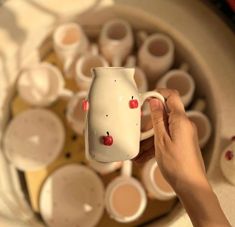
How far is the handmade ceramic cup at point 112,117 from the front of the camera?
670 millimetres

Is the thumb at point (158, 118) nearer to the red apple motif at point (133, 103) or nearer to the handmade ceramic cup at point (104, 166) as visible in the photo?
the red apple motif at point (133, 103)

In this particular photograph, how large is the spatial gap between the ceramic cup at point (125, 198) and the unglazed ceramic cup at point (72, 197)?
7 cm

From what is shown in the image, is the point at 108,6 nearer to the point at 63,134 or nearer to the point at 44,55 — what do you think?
the point at 44,55

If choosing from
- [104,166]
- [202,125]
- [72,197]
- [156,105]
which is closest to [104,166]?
[104,166]

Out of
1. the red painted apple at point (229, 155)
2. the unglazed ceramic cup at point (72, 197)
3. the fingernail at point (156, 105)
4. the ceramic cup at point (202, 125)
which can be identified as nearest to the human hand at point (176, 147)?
the fingernail at point (156, 105)

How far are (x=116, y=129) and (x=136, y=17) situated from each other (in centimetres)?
55

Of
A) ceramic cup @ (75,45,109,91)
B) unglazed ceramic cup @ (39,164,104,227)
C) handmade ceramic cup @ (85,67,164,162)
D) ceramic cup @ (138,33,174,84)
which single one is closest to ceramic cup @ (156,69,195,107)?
ceramic cup @ (138,33,174,84)

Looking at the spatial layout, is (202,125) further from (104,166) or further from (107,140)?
(107,140)

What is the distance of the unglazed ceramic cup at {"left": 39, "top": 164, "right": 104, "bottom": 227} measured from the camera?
1.08m

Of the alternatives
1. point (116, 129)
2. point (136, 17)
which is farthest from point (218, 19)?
point (116, 129)

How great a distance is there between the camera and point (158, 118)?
0.73 metres

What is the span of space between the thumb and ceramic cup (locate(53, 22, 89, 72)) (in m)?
0.46

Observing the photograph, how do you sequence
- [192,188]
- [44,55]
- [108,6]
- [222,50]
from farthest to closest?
1. [44,55]
2. [108,6]
3. [222,50]
4. [192,188]

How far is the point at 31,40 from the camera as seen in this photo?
1144mm
